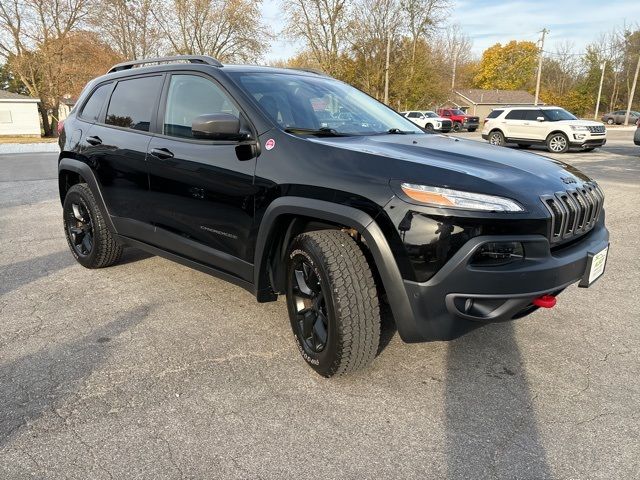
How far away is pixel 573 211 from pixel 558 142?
17274 mm

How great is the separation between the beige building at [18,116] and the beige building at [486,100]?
50.2 meters

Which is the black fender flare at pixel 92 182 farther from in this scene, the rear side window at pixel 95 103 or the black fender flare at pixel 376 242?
the black fender flare at pixel 376 242

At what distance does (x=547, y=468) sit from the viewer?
2104 mm

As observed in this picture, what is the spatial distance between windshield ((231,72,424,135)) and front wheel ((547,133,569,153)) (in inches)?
628

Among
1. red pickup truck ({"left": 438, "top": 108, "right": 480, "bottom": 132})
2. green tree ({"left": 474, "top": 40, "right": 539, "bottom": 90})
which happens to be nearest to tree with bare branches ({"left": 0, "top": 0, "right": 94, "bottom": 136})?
red pickup truck ({"left": 438, "top": 108, "right": 480, "bottom": 132})

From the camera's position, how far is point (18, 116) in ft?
129

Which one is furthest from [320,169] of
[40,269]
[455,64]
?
[455,64]

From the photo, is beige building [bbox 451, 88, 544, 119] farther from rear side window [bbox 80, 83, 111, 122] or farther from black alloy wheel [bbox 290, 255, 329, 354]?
black alloy wheel [bbox 290, 255, 329, 354]

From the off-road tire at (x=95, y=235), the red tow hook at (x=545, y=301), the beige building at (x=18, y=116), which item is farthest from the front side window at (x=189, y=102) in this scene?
the beige building at (x=18, y=116)

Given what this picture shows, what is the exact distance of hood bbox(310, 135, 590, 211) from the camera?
2340 millimetres

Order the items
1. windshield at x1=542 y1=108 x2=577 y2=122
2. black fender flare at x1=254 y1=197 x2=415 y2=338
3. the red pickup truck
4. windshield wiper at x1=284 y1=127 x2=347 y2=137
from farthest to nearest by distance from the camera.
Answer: the red pickup truck
windshield at x1=542 y1=108 x2=577 y2=122
windshield wiper at x1=284 y1=127 x2=347 y2=137
black fender flare at x1=254 y1=197 x2=415 y2=338

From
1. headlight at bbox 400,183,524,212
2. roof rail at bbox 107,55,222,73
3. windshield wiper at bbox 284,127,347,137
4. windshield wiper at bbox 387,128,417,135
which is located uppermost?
roof rail at bbox 107,55,222,73

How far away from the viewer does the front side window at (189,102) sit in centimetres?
328

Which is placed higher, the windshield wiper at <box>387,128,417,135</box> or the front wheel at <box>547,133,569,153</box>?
the windshield wiper at <box>387,128,417,135</box>
